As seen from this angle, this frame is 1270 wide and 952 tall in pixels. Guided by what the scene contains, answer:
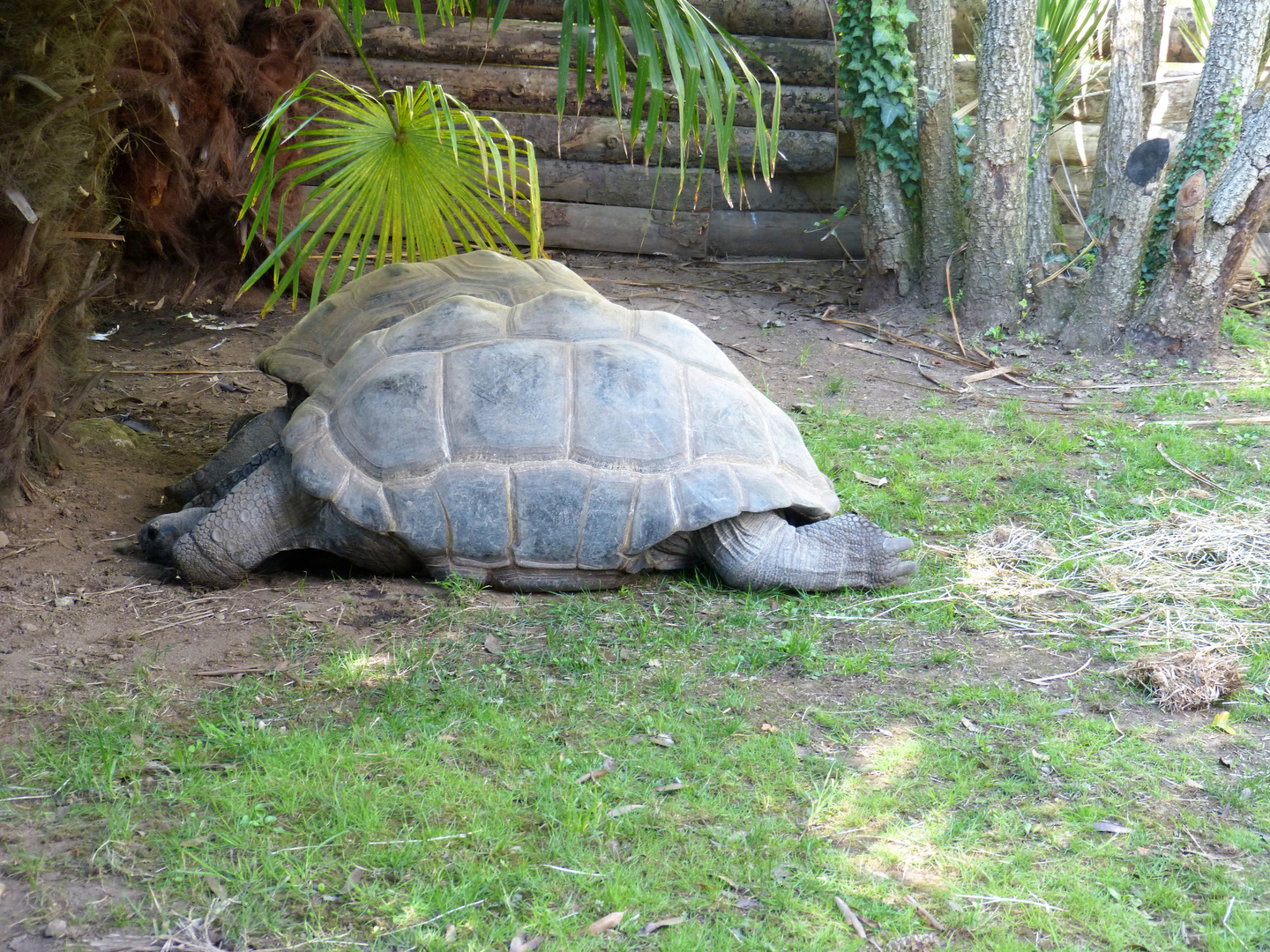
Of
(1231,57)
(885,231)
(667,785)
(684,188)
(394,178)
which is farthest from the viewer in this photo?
(684,188)

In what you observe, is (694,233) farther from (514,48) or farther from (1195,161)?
(1195,161)

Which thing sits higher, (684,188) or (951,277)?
(684,188)

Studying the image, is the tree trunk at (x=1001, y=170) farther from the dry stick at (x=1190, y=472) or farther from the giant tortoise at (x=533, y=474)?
the giant tortoise at (x=533, y=474)

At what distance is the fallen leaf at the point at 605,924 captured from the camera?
2.31 meters

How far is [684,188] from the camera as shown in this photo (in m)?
8.36

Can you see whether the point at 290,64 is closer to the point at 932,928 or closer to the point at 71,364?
the point at 71,364

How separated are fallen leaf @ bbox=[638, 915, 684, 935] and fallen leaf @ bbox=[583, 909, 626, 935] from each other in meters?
0.06

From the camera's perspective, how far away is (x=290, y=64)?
6488mm

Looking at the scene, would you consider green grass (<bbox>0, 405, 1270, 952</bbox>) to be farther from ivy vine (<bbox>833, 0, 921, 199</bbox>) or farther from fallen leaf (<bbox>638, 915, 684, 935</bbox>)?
ivy vine (<bbox>833, 0, 921, 199</bbox>)

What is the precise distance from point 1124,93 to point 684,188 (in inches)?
123

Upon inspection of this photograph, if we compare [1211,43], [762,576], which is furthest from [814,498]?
[1211,43]

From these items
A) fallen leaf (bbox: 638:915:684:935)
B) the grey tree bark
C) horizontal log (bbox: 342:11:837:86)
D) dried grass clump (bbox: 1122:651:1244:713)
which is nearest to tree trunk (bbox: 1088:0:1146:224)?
the grey tree bark

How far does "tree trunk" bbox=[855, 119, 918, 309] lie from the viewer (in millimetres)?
7156

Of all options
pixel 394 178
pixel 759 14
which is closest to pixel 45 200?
pixel 394 178
